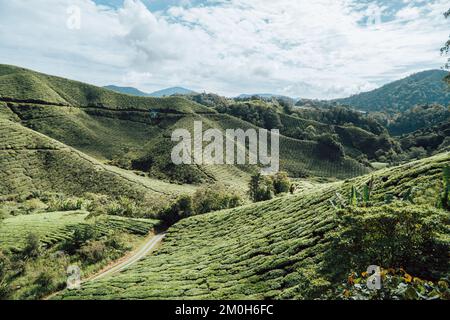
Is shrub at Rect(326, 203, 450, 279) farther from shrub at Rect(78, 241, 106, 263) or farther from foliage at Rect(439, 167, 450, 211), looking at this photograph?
shrub at Rect(78, 241, 106, 263)

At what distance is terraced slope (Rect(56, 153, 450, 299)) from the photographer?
23469mm

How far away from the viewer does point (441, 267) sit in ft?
55.7

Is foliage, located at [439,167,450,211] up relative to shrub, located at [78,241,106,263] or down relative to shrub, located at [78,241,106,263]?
up

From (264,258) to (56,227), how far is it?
42.6 m

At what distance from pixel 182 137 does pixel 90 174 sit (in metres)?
65.0

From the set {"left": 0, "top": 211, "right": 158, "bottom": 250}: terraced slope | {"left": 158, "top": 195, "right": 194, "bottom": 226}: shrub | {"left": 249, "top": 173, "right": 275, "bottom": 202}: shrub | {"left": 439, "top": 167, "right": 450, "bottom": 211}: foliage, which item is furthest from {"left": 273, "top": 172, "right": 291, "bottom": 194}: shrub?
{"left": 439, "top": 167, "right": 450, "bottom": 211}: foliage

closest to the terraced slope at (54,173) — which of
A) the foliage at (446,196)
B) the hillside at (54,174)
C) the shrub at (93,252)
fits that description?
the hillside at (54,174)

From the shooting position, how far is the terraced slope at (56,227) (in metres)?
52.1

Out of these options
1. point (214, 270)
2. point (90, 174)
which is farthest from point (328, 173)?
point (214, 270)

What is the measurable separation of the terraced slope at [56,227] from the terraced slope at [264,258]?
51.4 feet

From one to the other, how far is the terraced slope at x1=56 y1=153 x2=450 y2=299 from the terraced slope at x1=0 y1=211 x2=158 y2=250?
1566 centimetres

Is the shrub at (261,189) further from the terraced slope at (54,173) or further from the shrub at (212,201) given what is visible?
the terraced slope at (54,173)

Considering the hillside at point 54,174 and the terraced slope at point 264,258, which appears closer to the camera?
the terraced slope at point 264,258

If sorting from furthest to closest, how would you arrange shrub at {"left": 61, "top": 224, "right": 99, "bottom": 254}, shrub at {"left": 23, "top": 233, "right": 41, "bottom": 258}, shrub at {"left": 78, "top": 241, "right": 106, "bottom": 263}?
1. shrub at {"left": 61, "top": 224, "right": 99, "bottom": 254}
2. shrub at {"left": 78, "top": 241, "right": 106, "bottom": 263}
3. shrub at {"left": 23, "top": 233, "right": 41, "bottom": 258}
